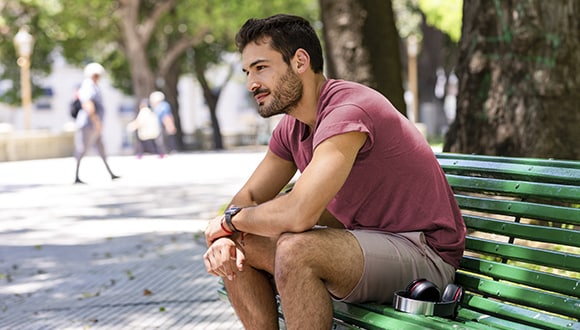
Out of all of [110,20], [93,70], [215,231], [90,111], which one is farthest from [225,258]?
[110,20]

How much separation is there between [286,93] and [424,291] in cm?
88

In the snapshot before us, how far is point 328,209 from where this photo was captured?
372 cm

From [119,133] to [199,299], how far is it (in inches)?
2560

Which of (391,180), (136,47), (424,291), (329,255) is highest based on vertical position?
(136,47)

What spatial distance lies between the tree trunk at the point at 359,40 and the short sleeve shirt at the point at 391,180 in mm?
5340

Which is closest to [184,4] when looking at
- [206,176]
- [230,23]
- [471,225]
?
[230,23]

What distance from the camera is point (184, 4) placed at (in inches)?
1298

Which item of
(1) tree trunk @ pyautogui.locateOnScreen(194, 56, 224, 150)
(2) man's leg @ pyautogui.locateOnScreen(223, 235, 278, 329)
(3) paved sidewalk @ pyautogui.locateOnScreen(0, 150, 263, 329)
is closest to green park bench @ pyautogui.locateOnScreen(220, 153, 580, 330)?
(2) man's leg @ pyautogui.locateOnScreen(223, 235, 278, 329)

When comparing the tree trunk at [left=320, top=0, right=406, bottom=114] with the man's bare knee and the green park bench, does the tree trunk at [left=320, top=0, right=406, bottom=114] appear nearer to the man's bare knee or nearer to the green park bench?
the green park bench

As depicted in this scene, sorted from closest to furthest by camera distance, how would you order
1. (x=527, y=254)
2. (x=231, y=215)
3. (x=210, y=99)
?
(x=527, y=254), (x=231, y=215), (x=210, y=99)

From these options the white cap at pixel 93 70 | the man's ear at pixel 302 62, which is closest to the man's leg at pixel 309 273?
the man's ear at pixel 302 62

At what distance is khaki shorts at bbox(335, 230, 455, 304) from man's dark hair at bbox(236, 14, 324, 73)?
666mm

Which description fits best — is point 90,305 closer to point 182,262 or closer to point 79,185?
point 182,262

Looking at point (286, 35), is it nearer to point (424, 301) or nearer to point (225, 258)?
point (225, 258)
